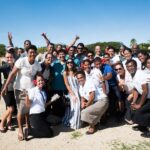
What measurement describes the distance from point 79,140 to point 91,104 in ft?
3.53

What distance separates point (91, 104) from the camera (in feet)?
23.4

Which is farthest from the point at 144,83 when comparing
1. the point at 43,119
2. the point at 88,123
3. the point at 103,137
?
the point at 43,119

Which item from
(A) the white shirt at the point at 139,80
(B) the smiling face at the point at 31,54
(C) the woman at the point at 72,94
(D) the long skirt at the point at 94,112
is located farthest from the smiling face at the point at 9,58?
(A) the white shirt at the point at 139,80

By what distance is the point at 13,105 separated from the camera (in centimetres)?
754

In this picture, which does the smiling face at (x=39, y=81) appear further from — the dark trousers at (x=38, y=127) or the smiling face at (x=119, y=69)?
the smiling face at (x=119, y=69)

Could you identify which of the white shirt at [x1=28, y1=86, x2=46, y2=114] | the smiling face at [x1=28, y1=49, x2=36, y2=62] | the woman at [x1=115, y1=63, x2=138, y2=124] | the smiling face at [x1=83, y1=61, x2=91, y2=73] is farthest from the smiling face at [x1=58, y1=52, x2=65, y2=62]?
the woman at [x1=115, y1=63, x2=138, y2=124]

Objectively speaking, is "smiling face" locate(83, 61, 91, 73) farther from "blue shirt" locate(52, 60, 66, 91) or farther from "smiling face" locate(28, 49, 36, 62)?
"smiling face" locate(28, 49, 36, 62)

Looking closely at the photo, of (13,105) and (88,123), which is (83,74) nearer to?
(88,123)

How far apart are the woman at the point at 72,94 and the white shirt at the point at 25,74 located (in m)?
0.94

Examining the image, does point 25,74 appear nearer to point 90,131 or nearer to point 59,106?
point 59,106

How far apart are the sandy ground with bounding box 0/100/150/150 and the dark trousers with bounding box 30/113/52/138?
0.50 ft

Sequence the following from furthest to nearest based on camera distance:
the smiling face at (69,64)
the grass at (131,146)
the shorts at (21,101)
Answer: the smiling face at (69,64) < the shorts at (21,101) < the grass at (131,146)

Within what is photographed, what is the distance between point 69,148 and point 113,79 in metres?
2.58

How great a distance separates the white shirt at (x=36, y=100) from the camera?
674 cm
